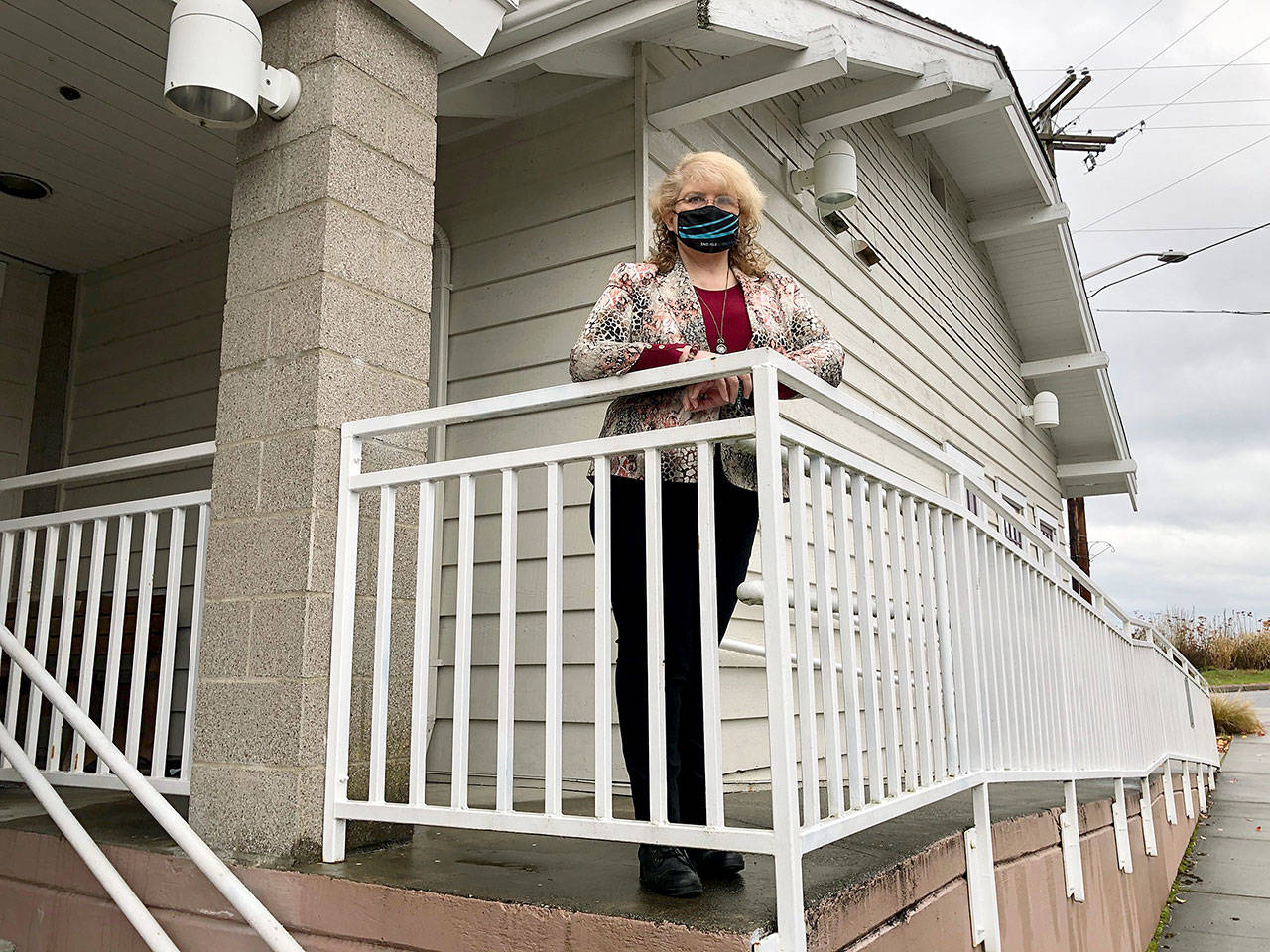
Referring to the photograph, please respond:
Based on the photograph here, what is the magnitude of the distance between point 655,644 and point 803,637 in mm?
247

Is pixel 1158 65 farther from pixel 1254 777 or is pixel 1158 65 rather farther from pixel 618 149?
pixel 618 149

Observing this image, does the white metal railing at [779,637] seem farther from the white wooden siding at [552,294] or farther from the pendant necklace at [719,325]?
the white wooden siding at [552,294]

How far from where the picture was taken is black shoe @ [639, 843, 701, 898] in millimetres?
1674

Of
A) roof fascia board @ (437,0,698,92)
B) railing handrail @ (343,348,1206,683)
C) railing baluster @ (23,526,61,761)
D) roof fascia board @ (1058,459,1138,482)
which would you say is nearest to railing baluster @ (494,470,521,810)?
railing handrail @ (343,348,1206,683)

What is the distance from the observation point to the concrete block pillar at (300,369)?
2.18 meters

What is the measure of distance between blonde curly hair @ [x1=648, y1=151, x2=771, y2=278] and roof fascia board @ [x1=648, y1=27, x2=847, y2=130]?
1484 millimetres

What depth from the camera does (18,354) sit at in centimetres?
522

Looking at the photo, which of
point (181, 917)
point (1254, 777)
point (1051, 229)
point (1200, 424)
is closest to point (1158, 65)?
point (1051, 229)

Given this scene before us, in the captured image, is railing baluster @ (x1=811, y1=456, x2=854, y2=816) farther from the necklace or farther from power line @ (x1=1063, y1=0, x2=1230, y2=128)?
power line @ (x1=1063, y1=0, x2=1230, y2=128)

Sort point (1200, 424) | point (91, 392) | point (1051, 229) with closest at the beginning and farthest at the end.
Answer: point (91, 392), point (1051, 229), point (1200, 424)

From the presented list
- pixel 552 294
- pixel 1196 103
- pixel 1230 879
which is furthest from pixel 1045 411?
pixel 1196 103

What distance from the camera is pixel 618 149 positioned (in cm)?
354

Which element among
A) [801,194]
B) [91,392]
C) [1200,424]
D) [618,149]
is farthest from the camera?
[1200,424]

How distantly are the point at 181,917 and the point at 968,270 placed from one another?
7.04 meters
